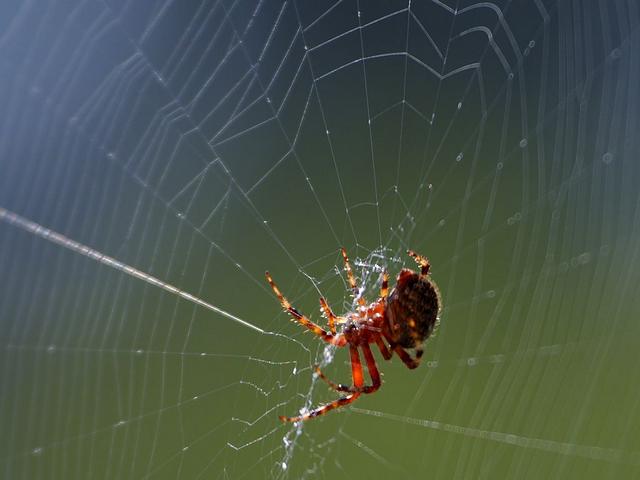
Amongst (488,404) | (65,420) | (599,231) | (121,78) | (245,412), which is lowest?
(488,404)

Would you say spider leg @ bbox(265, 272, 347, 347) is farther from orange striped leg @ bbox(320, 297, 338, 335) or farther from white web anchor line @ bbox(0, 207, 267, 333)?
white web anchor line @ bbox(0, 207, 267, 333)

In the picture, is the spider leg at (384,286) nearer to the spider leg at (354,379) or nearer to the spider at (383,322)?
the spider at (383,322)

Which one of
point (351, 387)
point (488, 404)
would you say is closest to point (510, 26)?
point (488, 404)

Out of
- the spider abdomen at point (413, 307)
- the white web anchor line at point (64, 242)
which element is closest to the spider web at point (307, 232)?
the white web anchor line at point (64, 242)

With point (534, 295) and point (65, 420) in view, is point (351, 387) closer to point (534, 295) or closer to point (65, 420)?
point (65, 420)

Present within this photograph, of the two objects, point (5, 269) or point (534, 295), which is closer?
point (5, 269)

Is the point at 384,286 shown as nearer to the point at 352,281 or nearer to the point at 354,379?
the point at 352,281
